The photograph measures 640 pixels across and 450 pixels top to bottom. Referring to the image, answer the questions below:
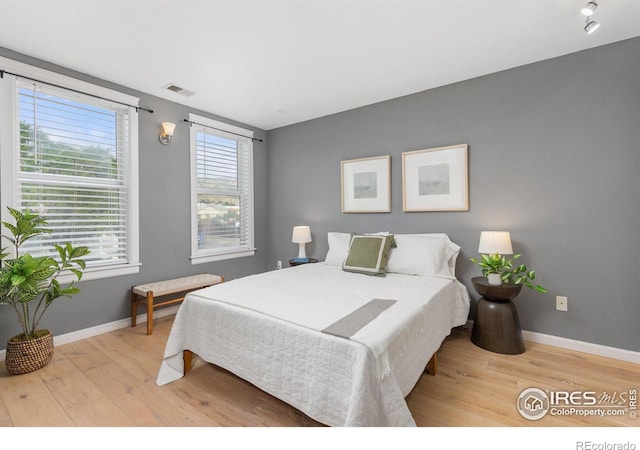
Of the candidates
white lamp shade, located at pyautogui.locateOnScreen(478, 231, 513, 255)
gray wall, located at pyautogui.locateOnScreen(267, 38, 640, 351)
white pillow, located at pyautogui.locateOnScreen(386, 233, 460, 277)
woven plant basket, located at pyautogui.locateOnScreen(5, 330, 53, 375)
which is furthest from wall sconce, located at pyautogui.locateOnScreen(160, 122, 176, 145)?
white lamp shade, located at pyautogui.locateOnScreen(478, 231, 513, 255)

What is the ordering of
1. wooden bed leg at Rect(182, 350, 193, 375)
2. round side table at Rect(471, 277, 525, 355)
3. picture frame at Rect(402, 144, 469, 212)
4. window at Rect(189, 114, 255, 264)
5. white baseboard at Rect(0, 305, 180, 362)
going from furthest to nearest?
window at Rect(189, 114, 255, 264) → picture frame at Rect(402, 144, 469, 212) → white baseboard at Rect(0, 305, 180, 362) → round side table at Rect(471, 277, 525, 355) → wooden bed leg at Rect(182, 350, 193, 375)

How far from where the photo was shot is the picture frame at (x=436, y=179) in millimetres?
3002

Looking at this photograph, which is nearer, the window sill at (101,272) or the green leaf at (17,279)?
the green leaf at (17,279)

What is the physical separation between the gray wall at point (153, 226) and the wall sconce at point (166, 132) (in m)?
0.06

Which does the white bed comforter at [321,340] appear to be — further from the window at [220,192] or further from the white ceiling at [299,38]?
the white ceiling at [299,38]

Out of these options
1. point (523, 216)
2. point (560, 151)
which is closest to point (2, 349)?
point (523, 216)

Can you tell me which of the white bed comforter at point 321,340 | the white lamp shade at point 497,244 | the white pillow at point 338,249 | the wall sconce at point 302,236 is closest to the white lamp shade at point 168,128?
the wall sconce at point 302,236

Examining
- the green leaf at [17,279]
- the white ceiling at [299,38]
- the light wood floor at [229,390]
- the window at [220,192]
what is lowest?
the light wood floor at [229,390]

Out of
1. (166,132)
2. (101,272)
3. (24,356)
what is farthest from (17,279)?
(166,132)

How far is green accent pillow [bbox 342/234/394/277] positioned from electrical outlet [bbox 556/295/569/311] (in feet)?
4.96

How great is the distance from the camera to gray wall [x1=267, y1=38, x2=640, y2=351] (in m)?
2.34

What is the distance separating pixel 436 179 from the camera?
3145 mm

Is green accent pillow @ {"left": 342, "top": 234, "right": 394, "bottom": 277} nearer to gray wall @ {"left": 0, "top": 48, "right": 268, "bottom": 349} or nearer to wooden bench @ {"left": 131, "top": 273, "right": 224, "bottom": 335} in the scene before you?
wooden bench @ {"left": 131, "top": 273, "right": 224, "bottom": 335}

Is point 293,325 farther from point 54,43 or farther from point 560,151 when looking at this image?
point 54,43
